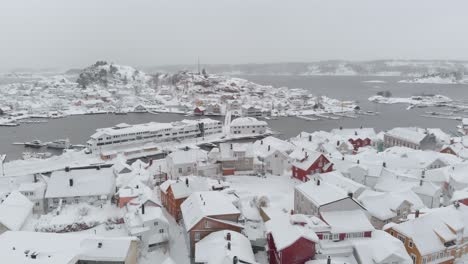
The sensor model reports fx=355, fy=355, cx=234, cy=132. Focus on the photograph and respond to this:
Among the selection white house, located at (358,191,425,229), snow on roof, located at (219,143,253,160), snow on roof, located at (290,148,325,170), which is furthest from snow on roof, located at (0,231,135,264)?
snow on roof, located at (290,148,325,170)

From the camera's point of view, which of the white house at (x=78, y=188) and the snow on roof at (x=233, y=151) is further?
the snow on roof at (x=233, y=151)

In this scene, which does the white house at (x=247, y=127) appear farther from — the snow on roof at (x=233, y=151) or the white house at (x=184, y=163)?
the white house at (x=184, y=163)

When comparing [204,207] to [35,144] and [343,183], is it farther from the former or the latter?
[35,144]

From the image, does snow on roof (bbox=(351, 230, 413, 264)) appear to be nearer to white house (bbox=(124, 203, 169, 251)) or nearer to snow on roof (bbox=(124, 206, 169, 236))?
white house (bbox=(124, 203, 169, 251))

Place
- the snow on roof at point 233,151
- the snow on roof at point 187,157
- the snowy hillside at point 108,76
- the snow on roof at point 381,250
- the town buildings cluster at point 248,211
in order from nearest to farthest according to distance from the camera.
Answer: the snow on roof at point 381,250
the town buildings cluster at point 248,211
the snow on roof at point 187,157
the snow on roof at point 233,151
the snowy hillside at point 108,76

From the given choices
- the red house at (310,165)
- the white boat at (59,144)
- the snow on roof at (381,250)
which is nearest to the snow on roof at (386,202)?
the snow on roof at (381,250)

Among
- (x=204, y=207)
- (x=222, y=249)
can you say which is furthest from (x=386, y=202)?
(x=222, y=249)
